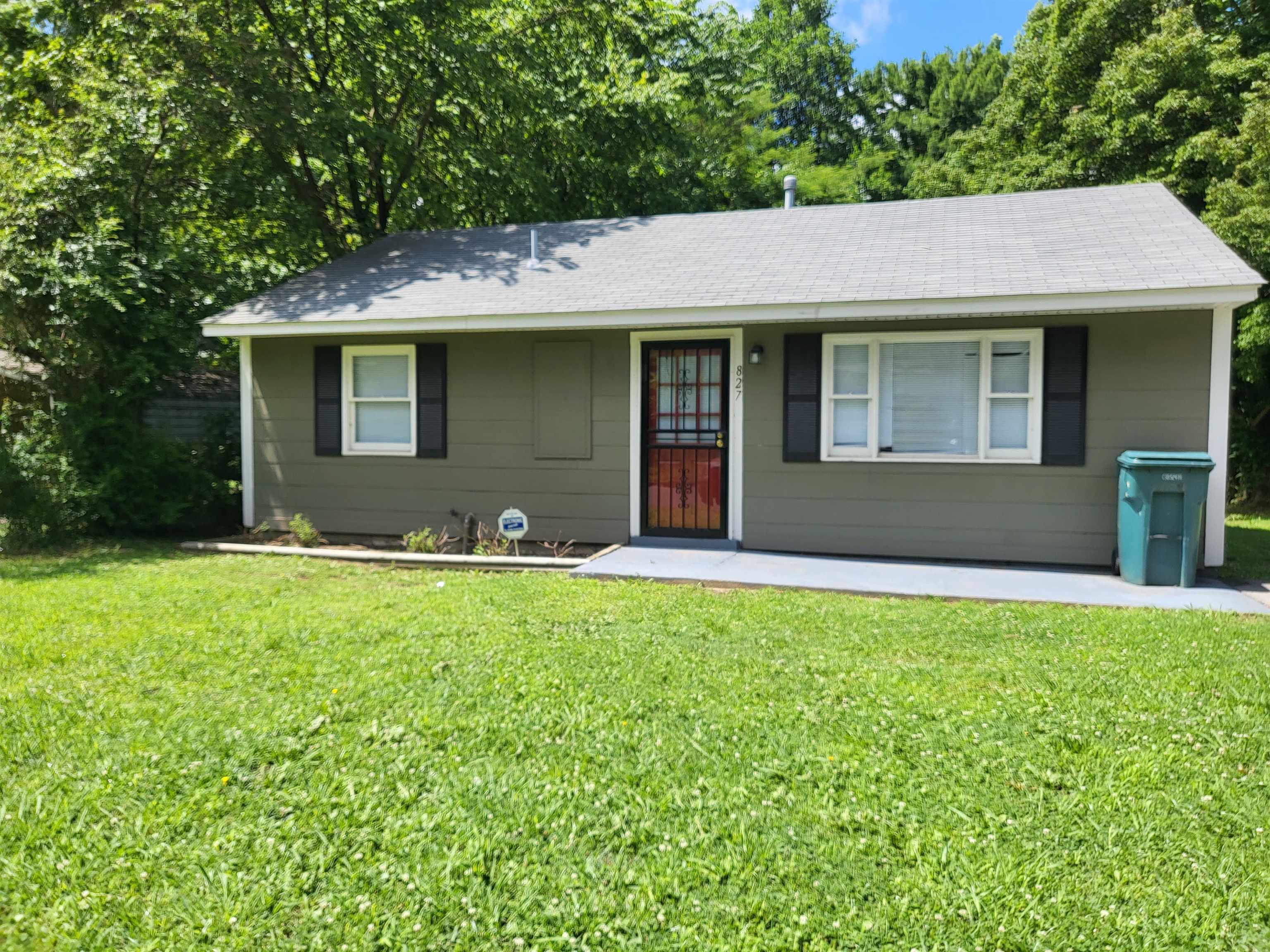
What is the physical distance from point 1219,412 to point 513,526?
236 inches

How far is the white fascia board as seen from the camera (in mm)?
6395

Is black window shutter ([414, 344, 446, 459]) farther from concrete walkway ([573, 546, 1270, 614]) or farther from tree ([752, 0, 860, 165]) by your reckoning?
tree ([752, 0, 860, 165])

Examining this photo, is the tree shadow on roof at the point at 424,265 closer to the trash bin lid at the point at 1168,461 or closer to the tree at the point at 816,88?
the trash bin lid at the point at 1168,461

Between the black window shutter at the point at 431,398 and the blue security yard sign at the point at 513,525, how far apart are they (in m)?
1.07

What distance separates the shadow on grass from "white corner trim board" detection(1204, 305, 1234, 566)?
8870 mm

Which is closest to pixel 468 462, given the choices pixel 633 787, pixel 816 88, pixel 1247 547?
pixel 633 787

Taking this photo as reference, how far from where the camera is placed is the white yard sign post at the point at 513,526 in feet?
27.1

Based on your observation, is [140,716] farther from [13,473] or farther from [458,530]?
[13,473]

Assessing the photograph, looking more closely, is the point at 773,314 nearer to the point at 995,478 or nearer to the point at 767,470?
the point at 767,470

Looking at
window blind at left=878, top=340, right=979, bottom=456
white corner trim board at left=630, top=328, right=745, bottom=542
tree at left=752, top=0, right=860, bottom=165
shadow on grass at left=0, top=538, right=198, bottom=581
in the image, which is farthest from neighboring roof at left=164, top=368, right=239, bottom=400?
tree at left=752, top=0, right=860, bottom=165

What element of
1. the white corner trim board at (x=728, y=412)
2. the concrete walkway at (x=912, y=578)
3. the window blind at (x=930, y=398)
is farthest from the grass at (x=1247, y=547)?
the white corner trim board at (x=728, y=412)

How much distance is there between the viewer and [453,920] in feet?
8.00

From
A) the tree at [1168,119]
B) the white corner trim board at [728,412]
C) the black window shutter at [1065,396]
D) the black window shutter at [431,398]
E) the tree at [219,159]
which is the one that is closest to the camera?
the black window shutter at [1065,396]

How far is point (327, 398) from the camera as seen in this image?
30.1ft
